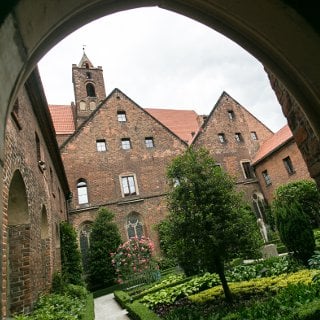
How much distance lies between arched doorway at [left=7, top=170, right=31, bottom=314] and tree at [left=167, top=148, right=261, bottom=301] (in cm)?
375

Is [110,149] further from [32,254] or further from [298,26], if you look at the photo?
[298,26]

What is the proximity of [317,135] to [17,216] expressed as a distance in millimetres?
6025

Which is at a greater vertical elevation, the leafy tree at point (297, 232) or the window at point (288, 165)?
the window at point (288, 165)

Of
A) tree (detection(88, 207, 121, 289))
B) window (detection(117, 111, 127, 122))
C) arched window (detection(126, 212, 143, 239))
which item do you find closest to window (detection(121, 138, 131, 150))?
window (detection(117, 111, 127, 122))

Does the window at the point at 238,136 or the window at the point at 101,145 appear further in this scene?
the window at the point at 238,136

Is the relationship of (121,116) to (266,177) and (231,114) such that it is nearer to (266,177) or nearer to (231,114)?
(231,114)

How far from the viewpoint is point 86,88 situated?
1186 inches

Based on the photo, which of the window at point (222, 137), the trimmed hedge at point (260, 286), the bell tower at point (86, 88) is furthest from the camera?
the bell tower at point (86, 88)

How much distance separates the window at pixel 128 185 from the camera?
21531 mm

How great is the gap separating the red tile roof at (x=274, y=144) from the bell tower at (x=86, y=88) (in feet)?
53.4

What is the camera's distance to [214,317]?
596 cm

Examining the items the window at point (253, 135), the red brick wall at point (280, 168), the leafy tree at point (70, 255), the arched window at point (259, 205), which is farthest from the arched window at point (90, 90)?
the arched window at point (259, 205)

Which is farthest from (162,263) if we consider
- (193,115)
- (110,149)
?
(193,115)

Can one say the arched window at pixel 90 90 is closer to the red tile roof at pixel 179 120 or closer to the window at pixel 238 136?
the red tile roof at pixel 179 120
